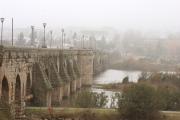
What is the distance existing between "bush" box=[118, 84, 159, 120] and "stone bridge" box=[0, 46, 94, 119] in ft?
17.1

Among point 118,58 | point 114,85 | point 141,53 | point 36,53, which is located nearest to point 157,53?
point 141,53

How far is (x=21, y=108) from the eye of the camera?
21.8 m

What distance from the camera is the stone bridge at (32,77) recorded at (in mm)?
20312

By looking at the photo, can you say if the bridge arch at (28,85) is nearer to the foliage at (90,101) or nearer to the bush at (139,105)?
the foliage at (90,101)

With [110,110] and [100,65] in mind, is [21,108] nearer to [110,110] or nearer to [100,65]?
[110,110]

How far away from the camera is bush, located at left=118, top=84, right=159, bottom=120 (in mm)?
22094

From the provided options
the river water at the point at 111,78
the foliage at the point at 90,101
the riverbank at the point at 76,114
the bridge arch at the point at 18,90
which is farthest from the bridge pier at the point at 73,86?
the riverbank at the point at 76,114

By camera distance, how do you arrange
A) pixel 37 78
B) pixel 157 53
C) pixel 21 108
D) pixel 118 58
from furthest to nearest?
1. pixel 157 53
2. pixel 118 58
3. pixel 37 78
4. pixel 21 108

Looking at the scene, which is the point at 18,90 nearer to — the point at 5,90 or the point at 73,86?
the point at 5,90

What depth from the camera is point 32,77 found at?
26.2 metres

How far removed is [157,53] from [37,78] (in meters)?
117

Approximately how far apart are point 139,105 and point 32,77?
7.34 m

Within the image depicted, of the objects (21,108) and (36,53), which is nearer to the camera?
(21,108)

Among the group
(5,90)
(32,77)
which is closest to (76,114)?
(5,90)
